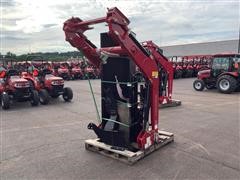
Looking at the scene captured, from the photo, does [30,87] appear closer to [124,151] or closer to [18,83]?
[18,83]

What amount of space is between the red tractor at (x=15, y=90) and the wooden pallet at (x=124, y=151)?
518 centimetres

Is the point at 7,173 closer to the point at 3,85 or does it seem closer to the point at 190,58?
the point at 3,85

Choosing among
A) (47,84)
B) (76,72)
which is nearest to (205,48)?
(76,72)

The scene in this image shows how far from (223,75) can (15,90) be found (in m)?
9.42

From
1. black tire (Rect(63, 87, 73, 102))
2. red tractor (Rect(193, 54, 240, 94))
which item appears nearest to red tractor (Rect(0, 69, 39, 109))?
black tire (Rect(63, 87, 73, 102))

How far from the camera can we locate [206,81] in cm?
1331

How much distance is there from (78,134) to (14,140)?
134 centimetres

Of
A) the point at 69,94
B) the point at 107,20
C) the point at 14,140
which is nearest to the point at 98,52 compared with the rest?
the point at 107,20

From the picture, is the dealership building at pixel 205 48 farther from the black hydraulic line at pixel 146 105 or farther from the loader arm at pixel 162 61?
the black hydraulic line at pixel 146 105

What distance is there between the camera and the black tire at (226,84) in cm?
1169

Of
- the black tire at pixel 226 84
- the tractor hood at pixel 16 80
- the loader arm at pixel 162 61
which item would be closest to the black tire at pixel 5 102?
the tractor hood at pixel 16 80

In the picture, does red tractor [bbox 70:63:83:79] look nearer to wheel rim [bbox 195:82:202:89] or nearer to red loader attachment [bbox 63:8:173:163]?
wheel rim [bbox 195:82:202:89]

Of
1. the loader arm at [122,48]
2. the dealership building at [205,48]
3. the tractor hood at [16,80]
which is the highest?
the dealership building at [205,48]

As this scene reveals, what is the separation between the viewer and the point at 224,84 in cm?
1205
